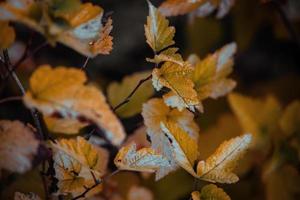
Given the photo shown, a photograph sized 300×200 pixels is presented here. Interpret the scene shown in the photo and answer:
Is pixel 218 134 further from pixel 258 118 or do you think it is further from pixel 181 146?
pixel 181 146

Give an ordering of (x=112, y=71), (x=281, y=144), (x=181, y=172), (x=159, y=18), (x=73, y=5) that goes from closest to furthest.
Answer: (x=73, y=5), (x=159, y=18), (x=281, y=144), (x=181, y=172), (x=112, y=71)

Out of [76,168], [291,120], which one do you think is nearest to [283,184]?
Result: [291,120]

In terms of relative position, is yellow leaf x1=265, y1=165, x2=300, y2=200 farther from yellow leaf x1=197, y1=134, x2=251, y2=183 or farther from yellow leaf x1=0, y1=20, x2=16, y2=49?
yellow leaf x1=0, y1=20, x2=16, y2=49

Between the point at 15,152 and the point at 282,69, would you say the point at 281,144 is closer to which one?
the point at 15,152

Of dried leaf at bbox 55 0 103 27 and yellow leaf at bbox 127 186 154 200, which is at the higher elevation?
dried leaf at bbox 55 0 103 27

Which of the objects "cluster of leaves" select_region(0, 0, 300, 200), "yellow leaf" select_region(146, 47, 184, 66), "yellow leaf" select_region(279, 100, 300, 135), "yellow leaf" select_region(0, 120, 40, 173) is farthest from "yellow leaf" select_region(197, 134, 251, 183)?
"yellow leaf" select_region(279, 100, 300, 135)

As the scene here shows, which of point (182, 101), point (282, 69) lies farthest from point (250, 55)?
point (182, 101)
